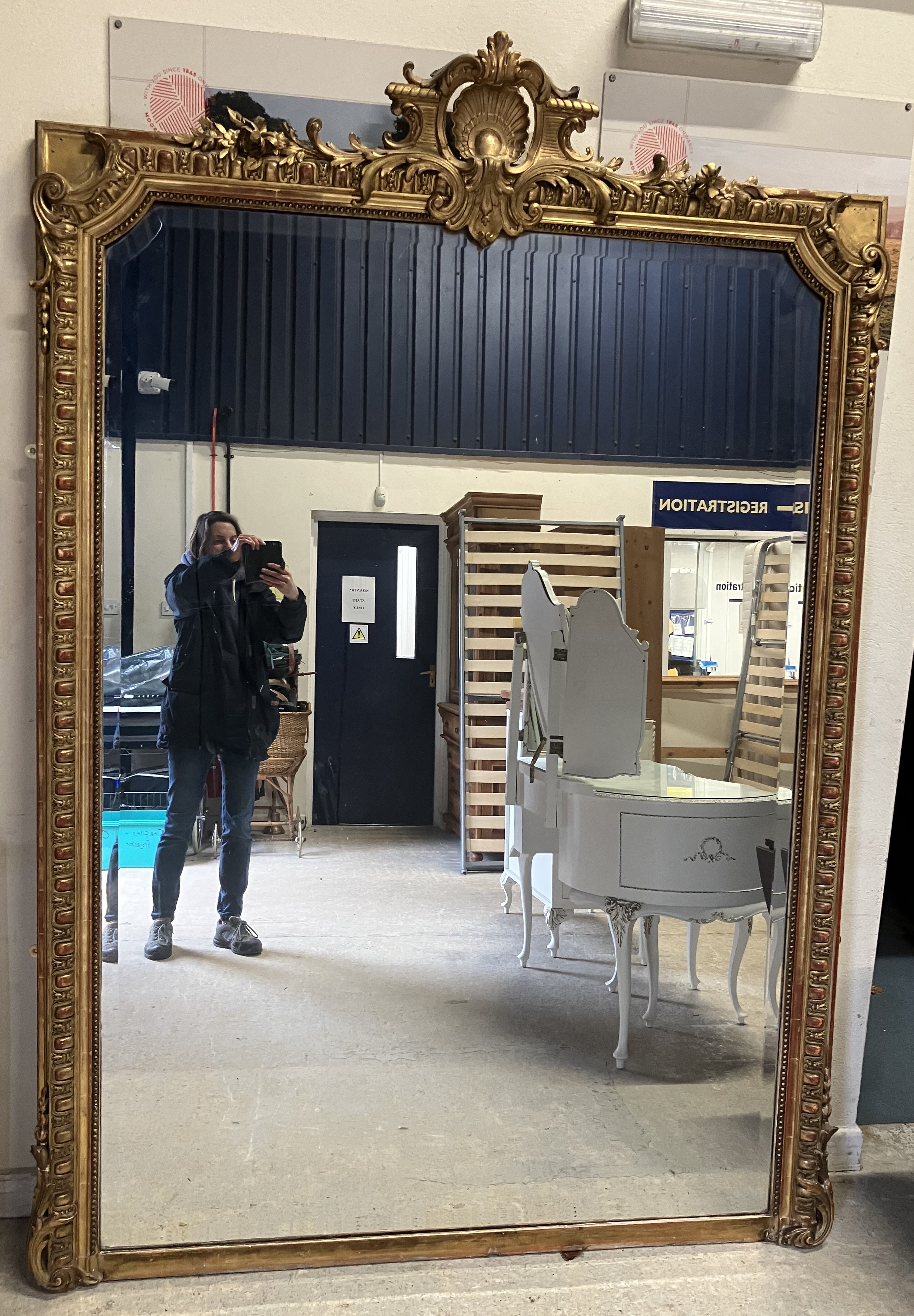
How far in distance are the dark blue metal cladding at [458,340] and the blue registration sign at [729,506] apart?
0.19 feet

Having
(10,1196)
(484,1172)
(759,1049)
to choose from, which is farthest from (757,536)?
(10,1196)

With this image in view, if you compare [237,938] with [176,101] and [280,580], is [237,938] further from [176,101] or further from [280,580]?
[176,101]

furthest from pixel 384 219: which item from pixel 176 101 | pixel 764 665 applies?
pixel 764 665

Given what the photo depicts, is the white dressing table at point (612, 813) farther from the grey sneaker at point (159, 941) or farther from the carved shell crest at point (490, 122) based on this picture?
the carved shell crest at point (490, 122)

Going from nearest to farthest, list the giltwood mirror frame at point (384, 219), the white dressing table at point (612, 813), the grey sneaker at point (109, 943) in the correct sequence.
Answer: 1. the giltwood mirror frame at point (384, 219)
2. the grey sneaker at point (109, 943)
3. the white dressing table at point (612, 813)

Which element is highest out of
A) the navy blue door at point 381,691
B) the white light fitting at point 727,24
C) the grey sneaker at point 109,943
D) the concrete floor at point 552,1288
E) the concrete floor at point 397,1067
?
the white light fitting at point 727,24

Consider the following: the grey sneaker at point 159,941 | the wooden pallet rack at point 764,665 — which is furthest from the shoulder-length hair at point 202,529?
the wooden pallet rack at point 764,665

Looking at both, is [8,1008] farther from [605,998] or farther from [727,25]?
[727,25]

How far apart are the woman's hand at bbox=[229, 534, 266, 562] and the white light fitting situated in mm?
1322

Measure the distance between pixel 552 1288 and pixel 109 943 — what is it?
3.70ft

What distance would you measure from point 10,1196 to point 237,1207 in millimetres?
523

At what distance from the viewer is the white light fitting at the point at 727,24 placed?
2.08 meters

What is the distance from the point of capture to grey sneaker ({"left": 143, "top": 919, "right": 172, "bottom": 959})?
79.3 inches

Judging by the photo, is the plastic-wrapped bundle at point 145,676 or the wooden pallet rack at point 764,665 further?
the wooden pallet rack at point 764,665
